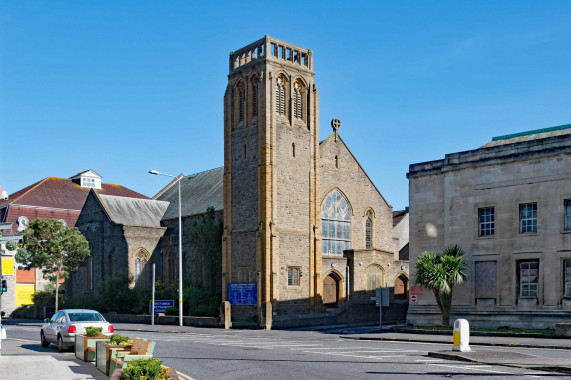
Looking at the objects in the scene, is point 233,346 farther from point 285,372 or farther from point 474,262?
point 474,262

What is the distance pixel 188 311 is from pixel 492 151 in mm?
26521

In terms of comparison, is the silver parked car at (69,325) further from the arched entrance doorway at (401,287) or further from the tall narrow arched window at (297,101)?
the arched entrance doorway at (401,287)

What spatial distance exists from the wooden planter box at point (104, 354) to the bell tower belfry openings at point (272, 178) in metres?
29.3

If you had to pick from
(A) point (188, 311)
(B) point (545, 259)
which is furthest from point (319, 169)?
(B) point (545, 259)

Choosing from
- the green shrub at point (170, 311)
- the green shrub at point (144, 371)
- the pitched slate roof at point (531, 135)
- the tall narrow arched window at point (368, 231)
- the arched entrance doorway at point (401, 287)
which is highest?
the pitched slate roof at point (531, 135)

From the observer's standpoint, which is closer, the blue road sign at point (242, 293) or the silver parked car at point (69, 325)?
the silver parked car at point (69, 325)

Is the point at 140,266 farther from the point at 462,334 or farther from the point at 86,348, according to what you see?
the point at 462,334

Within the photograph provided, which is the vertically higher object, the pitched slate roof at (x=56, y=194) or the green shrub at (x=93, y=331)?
the pitched slate roof at (x=56, y=194)

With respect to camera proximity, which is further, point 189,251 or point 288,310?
point 189,251

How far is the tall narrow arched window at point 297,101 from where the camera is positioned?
53222 mm

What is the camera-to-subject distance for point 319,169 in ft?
180

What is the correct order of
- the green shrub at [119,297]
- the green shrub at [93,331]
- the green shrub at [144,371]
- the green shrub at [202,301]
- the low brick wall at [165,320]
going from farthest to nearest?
the green shrub at [119,297] → the green shrub at [202,301] → the low brick wall at [165,320] → the green shrub at [93,331] → the green shrub at [144,371]

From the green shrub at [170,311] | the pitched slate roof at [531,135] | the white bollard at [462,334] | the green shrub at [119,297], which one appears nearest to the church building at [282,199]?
the green shrub at [170,311]

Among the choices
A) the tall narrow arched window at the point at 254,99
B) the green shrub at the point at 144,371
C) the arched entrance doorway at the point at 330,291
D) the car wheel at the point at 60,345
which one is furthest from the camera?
the arched entrance doorway at the point at 330,291
